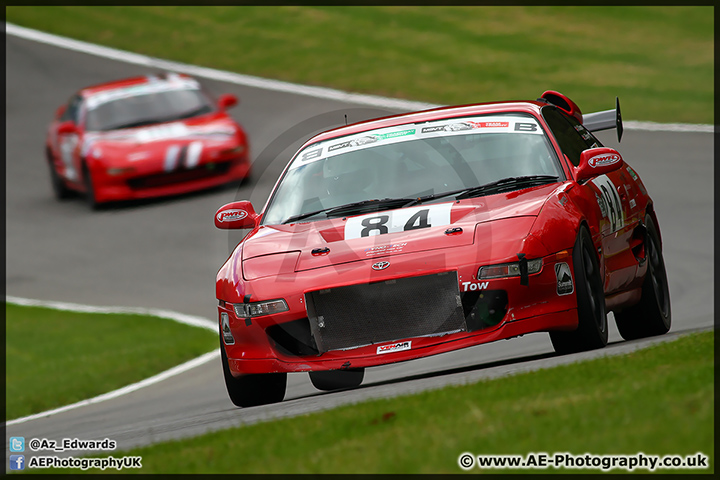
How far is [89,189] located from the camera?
708 inches

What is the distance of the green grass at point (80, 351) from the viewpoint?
10.0m

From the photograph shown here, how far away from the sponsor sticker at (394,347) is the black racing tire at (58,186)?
1350cm

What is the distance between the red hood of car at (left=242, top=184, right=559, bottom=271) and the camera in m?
6.65

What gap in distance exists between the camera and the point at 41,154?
73.6ft

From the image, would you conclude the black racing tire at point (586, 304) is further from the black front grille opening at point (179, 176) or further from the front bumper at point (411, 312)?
the black front grille opening at point (179, 176)

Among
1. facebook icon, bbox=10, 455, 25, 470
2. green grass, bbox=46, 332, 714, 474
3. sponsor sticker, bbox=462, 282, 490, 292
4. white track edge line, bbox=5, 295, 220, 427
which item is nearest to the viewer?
green grass, bbox=46, 332, 714, 474

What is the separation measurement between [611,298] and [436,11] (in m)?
23.3

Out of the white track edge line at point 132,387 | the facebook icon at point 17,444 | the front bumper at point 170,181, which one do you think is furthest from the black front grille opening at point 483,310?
the front bumper at point 170,181

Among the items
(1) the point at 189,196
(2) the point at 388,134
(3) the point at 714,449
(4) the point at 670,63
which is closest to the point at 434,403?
(3) the point at 714,449

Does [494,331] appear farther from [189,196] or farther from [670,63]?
[670,63]

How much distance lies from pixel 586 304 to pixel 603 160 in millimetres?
1123

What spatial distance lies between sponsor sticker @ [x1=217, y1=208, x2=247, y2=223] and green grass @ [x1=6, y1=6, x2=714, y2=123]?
1322cm

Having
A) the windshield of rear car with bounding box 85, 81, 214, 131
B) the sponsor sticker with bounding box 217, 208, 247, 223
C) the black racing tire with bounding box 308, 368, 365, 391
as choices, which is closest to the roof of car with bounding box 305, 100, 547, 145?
the sponsor sticker with bounding box 217, 208, 247, 223

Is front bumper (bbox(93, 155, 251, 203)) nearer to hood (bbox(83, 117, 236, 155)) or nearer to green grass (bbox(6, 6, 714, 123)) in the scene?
hood (bbox(83, 117, 236, 155))
